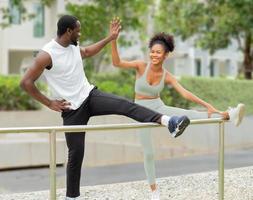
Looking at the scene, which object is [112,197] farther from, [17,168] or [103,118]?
[103,118]

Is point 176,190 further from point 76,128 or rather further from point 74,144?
point 76,128

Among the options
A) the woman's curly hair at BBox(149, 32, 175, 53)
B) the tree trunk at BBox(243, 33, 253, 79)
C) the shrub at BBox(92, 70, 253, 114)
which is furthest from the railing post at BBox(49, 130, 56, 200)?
the tree trunk at BBox(243, 33, 253, 79)

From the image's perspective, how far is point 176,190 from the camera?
22.5ft

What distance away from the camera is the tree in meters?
16.2

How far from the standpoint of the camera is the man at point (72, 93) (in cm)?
437

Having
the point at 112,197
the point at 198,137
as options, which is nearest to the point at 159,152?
the point at 198,137

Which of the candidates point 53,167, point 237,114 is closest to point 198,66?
point 237,114

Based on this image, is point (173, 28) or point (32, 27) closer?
point (173, 28)

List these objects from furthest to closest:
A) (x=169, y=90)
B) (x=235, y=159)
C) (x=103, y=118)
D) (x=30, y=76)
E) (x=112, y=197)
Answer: (x=169, y=90) < (x=103, y=118) < (x=235, y=159) < (x=112, y=197) < (x=30, y=76)

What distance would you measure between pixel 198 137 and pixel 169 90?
1752mm

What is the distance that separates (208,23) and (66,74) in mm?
13314

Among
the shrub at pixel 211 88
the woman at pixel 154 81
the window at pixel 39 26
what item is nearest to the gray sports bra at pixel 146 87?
the woman at pixel 154 81

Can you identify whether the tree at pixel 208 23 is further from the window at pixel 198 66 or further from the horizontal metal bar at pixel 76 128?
the window at pixel 198 66

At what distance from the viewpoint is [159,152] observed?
1155cm
